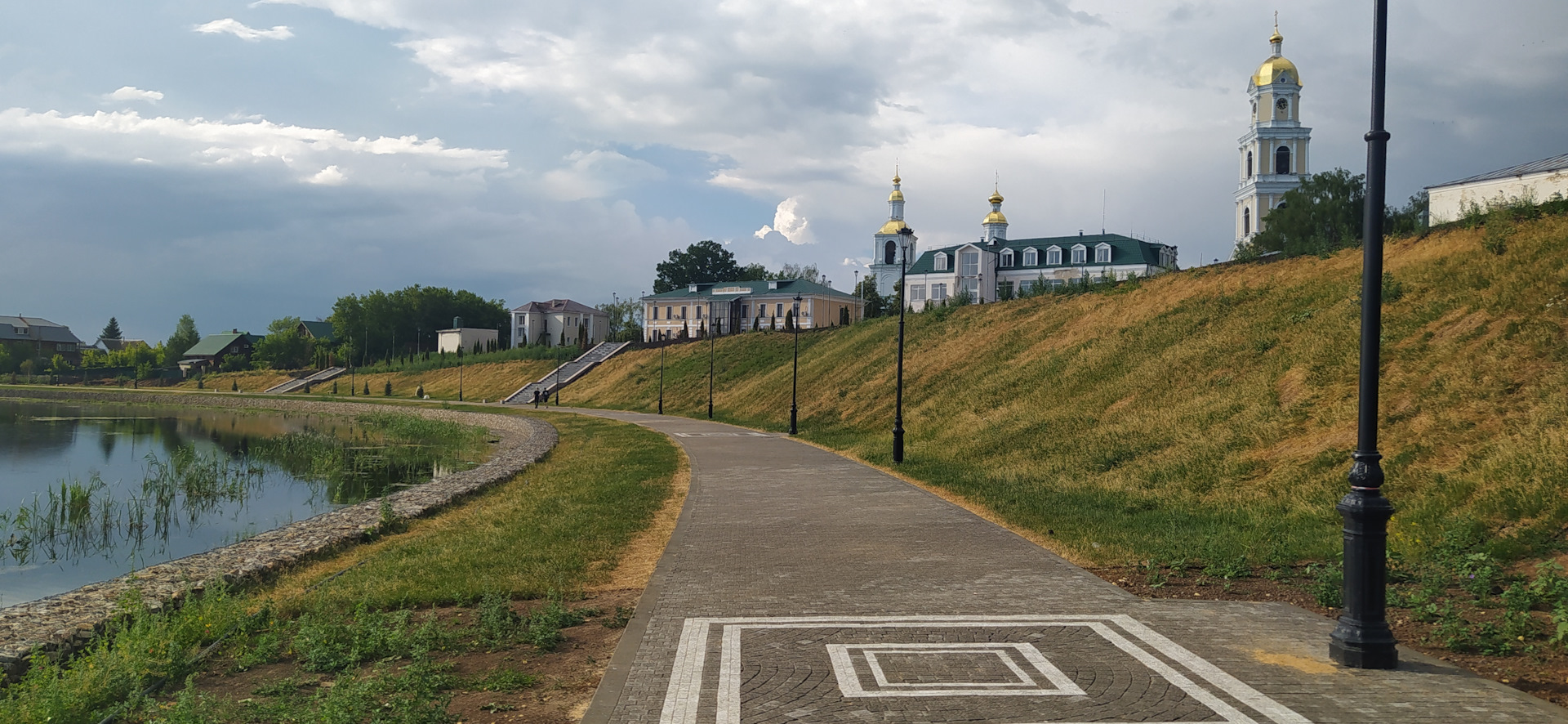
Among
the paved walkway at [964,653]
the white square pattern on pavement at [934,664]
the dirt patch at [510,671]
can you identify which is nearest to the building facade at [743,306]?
the paved walkway at [964,653]

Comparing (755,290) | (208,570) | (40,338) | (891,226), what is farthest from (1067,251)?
(40,338)

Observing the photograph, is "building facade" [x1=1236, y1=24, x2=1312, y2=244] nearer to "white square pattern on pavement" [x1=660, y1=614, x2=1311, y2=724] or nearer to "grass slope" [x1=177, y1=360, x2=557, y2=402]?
"grass slope" [x1=177, y1=360, x2=557, y2=402]

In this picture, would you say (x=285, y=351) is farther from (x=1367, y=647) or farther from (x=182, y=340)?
(x=1367, y=647)

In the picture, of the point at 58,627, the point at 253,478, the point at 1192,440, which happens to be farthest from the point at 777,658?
the point at 253,478

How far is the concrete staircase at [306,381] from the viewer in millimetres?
95250

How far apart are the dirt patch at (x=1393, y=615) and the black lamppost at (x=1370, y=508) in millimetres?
619

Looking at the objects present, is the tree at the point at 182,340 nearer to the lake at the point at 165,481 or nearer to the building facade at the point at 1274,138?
the lake at the point at 165,481

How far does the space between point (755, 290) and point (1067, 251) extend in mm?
29385

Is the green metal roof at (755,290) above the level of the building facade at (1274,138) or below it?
below

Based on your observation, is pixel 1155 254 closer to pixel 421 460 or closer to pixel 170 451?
pixel 421 460

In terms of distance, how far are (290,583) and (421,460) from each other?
67.5 feet

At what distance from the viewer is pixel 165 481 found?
76.9 ft

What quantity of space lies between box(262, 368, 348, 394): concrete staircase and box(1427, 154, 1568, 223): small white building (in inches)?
3808

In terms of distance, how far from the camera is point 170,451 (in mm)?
33844
